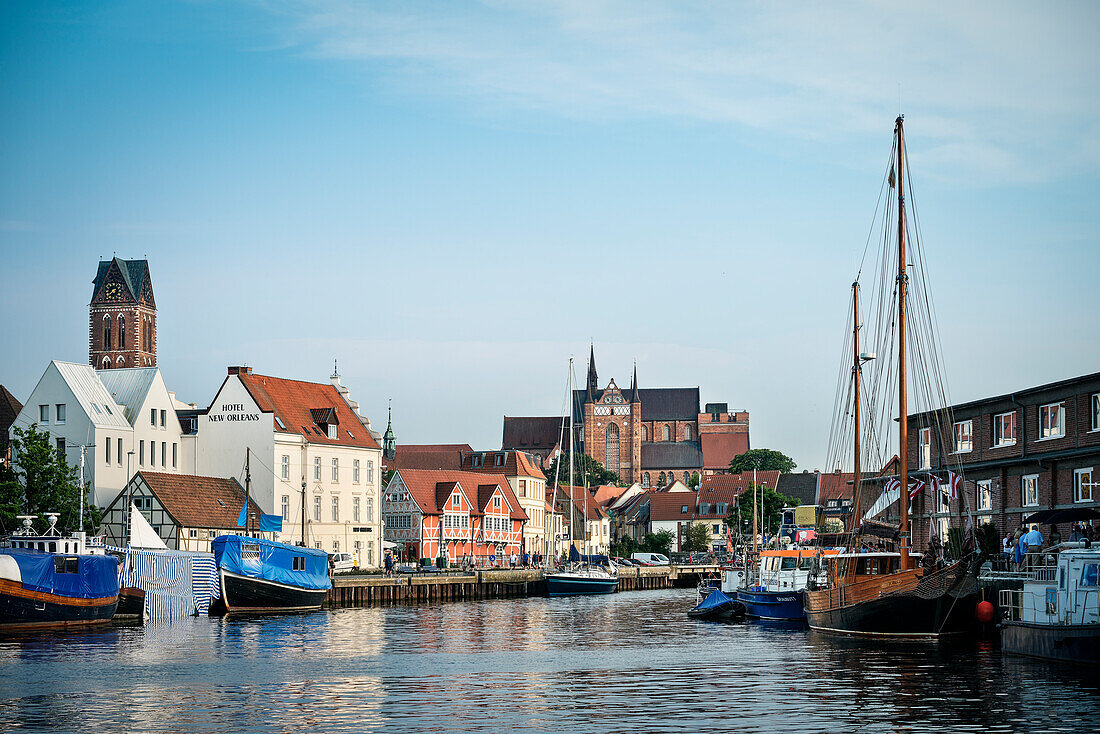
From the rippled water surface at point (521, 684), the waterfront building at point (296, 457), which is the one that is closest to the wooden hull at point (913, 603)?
the rippled water surface at point (521, 684)

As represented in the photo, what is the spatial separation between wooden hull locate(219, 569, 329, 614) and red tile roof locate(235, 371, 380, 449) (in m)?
27.2

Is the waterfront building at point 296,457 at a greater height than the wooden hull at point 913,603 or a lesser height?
greater

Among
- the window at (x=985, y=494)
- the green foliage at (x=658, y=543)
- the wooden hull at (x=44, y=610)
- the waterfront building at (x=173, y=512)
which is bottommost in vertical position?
the green foliage at (x=658, y=543)

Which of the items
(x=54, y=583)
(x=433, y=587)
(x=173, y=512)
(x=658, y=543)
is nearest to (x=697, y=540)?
(x=658, y=543)

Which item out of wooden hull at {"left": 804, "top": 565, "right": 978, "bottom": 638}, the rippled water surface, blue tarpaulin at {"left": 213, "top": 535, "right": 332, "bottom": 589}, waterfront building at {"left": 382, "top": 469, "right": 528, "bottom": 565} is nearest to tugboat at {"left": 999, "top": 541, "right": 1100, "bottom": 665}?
the rippled water surface

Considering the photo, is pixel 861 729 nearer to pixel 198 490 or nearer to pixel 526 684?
pixel 526 684

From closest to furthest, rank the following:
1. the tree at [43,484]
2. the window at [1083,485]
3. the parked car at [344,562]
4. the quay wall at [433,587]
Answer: the window at [1083,485], the tree at [43,484], the quay wall at [433,587], the parked car at [344,562]

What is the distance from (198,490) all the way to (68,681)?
50.2 meters

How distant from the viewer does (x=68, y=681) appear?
33.5 m

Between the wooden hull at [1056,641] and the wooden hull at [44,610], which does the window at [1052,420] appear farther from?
the wooden hull at [44,610]

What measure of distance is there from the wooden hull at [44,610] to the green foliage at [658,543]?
108028 mm

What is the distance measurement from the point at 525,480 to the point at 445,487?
94.3 ft

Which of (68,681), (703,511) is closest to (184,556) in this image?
(68,681)

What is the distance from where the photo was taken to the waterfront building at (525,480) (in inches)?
5714
